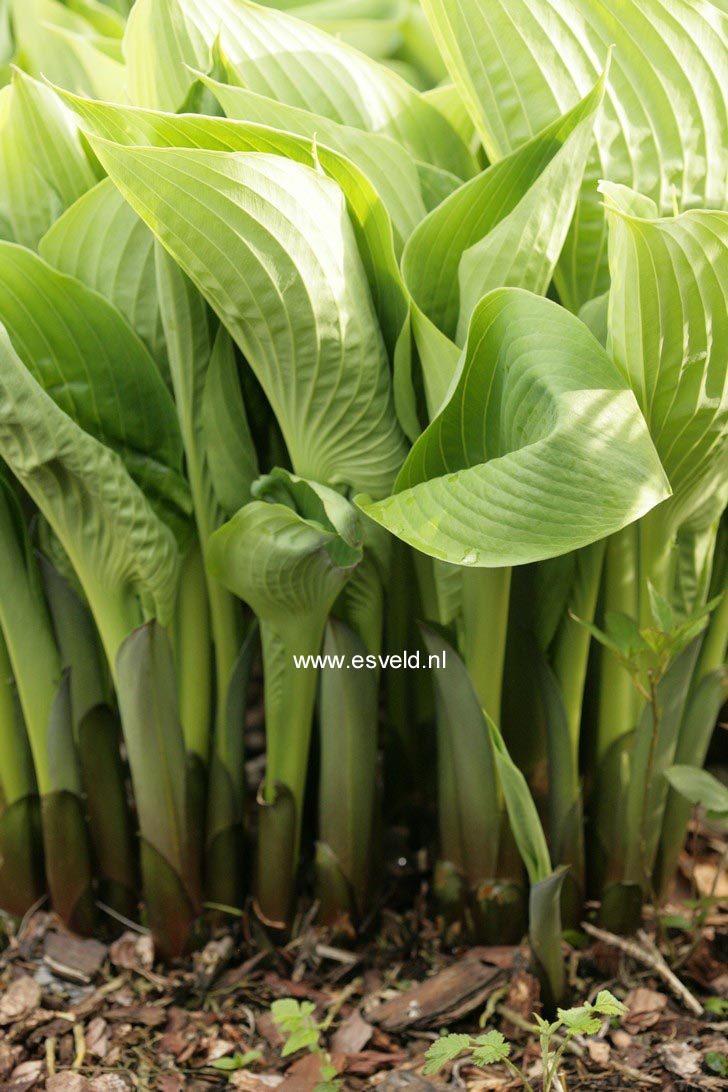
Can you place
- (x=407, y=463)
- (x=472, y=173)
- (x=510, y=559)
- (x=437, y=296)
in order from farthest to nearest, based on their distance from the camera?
(x=472, y=173) < (x=437, y=296) < (x=407, y=463) < (x=510, y=559)

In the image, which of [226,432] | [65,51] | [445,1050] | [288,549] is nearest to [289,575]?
[288,549]

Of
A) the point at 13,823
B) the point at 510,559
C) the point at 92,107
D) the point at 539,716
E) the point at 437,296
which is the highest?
the point at 92,107

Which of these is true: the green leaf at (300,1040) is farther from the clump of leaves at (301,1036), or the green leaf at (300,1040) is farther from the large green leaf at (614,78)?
the large green leaf at (614,78)

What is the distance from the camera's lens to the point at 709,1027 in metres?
0.88

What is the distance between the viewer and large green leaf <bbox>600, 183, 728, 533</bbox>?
25.5 inches

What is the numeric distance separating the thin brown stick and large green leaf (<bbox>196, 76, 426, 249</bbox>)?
2.24 feet

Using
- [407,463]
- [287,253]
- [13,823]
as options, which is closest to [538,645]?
[407,463]

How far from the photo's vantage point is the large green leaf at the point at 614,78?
2.52ft

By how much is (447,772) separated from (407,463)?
0.37 metres

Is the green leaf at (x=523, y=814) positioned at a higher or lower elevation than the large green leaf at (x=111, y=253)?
lower

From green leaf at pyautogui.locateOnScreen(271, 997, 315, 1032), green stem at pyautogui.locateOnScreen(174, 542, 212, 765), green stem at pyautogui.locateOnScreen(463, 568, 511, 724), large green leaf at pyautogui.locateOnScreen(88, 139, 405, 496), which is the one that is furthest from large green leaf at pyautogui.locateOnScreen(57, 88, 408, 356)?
green leaf at pyautogui.locateOnScreen(271, 997, 315, 1032)

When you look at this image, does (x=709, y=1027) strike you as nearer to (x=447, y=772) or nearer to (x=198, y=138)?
(x=447, y=772)

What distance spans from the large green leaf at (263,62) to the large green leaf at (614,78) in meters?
0.09

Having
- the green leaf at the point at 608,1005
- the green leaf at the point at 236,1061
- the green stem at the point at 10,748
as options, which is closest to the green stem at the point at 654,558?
the green leaf at the point at 608,1005
